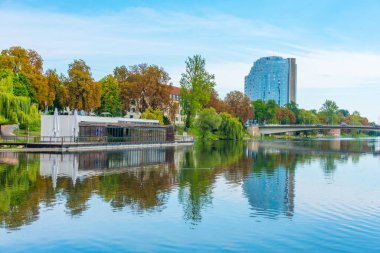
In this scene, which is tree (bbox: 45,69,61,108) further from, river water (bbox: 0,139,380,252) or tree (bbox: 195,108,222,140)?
river water (bbox: 0,139,380,252)

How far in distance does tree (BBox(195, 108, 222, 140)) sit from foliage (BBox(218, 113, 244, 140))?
5388 mm

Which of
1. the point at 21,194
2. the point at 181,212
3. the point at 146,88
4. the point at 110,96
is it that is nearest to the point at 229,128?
the point at 146,88

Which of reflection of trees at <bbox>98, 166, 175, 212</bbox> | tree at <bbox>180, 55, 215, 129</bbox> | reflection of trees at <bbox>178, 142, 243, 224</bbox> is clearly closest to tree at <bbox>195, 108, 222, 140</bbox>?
tree at <bbox>180, 55, 215, 129</bbox>

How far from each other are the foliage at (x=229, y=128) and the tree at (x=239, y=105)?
91.5ft

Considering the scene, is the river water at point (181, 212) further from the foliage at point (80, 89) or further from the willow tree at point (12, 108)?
the foliage at point (80, 89)

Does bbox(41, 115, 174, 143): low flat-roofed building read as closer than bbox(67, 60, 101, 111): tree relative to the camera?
Yes

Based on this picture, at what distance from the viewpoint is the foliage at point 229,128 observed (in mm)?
127225

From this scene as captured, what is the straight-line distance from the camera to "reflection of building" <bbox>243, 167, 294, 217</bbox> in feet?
80.5

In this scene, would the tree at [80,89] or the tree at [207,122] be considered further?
the tree at [207,122]

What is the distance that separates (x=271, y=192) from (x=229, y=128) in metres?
98.4

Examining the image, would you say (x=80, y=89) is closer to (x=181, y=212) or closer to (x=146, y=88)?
(x=146, y=88)

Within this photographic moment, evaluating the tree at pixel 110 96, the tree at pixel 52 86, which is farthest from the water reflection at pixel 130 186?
the tree at pixel 110 96

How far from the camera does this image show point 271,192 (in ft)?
99.2

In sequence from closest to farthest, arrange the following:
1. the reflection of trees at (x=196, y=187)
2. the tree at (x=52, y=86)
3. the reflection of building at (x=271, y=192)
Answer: the reflection of trees at (x=196, y=187), the reflection of building at (x=271, y=192), the tree at (x=52, y=86)
